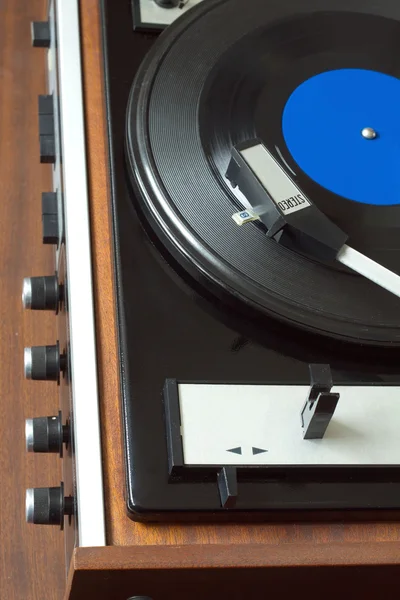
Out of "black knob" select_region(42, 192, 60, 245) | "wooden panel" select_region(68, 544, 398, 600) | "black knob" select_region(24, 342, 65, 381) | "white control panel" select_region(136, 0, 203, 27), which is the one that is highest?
"white control panel" select_region(136, 0, 203, 27)

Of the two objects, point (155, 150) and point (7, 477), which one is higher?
point (155, 150)

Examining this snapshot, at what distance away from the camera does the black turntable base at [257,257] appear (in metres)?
0.70

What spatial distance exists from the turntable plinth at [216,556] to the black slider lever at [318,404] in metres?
0.08

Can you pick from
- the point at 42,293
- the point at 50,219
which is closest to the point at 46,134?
the point at 50,219

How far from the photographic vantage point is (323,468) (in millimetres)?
707

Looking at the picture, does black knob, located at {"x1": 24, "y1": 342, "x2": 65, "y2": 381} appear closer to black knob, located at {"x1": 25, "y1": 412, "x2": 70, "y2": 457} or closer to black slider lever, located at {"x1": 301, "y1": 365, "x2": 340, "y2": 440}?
black knob, located at {"x1": 25, "y1": 412, "x2": 70, "y2": 457}

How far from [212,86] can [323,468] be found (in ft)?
1.38

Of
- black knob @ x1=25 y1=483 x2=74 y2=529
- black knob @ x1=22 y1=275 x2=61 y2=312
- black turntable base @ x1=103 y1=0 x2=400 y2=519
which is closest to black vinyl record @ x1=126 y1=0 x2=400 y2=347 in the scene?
black turntable base @ x1=103 y1=0 x2=400 y2=519

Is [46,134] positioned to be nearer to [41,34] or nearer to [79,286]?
[41,34]

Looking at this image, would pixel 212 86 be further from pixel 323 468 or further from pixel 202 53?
pixel 323 468

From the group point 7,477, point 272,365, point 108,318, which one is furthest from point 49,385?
point 272,365

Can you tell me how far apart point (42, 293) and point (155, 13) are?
0.38 m

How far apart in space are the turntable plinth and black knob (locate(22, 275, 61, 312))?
0.45 ft

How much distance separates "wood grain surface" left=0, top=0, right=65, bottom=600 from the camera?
98cm
